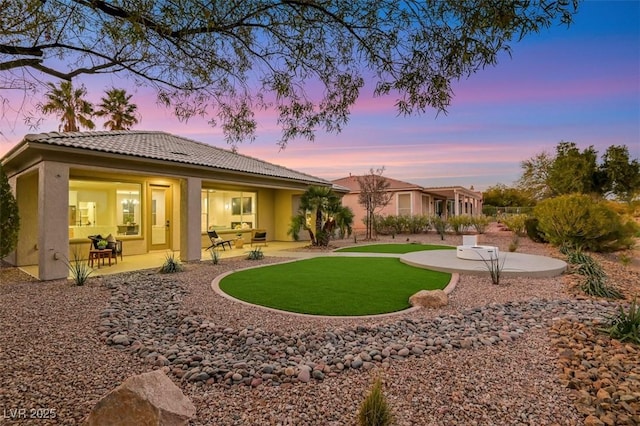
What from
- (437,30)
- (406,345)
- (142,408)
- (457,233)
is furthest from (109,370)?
(457,233)

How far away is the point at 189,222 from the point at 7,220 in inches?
217

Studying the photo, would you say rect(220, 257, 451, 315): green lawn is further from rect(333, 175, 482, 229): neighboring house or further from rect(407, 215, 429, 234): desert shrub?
rect(333, 175, 482, 229): neighboring house

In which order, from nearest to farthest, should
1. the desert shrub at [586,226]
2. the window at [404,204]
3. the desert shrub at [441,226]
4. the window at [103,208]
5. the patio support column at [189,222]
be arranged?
the patio support column at [189,222] < the window at [103,208] < the desert shrub at [586,226] < the desert shrub at [441,226] < the window at [404,204]

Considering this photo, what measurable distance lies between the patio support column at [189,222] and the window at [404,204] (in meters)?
22.6

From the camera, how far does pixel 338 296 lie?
25.9ft

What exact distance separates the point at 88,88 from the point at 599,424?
7.60m

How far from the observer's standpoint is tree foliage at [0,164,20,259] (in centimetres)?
1088

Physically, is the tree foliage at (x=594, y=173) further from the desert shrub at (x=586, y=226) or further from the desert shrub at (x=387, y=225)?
the desert shrub at (x=586, y=226)

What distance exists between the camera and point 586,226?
15219mm

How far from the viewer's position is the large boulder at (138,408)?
9.14ft

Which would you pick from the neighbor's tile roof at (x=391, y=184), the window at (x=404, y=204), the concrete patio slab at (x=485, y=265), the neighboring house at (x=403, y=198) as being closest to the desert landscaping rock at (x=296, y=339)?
the concrete patio slab at (x=485, y=265)

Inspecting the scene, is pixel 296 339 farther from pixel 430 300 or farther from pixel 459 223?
pixel 459 223

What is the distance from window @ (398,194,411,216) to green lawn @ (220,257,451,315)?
20.5m

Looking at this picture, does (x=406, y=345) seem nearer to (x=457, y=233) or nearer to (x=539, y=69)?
(x=539, y=69)
